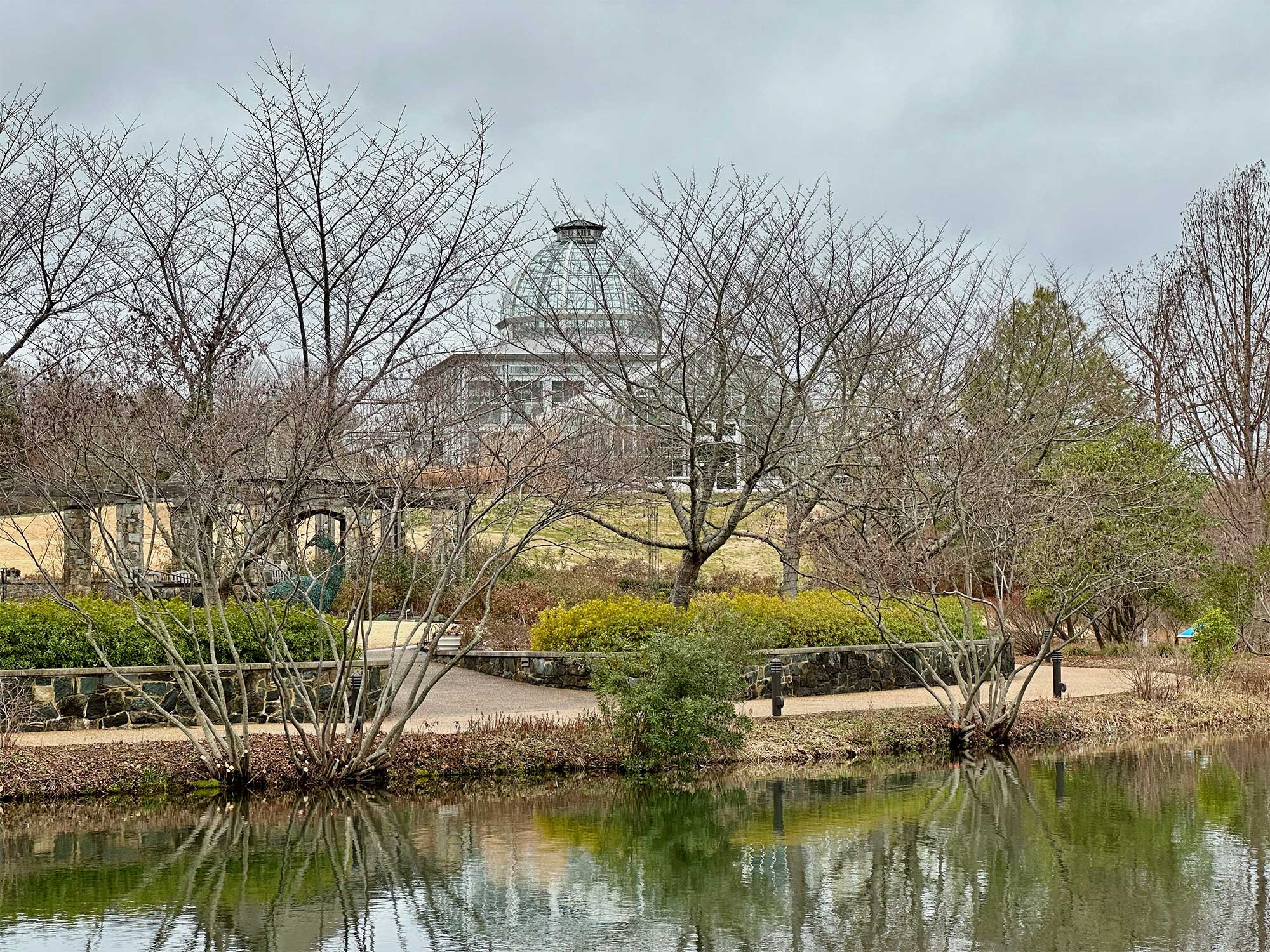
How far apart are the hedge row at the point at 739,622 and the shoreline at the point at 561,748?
82.3 inches

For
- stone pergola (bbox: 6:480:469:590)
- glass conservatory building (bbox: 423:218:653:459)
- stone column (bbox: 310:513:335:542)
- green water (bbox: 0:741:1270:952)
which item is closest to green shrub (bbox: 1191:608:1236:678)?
green water (bbox: 0:741:1270:952)

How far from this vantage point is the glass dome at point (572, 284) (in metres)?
16.1

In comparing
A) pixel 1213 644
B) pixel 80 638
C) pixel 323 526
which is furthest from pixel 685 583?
pixel 323 526

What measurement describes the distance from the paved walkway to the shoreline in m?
0.60

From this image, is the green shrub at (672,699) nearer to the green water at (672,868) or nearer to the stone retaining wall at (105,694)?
the green water at (672,868)

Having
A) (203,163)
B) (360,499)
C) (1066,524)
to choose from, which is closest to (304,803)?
(360,499)

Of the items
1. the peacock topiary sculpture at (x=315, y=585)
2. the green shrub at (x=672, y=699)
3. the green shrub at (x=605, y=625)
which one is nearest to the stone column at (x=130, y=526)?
the peacock topiary sculpture at (x=315, y=585)

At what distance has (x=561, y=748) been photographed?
1319 cm

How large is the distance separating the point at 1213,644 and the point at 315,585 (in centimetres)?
1246

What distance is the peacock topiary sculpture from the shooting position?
40.8 ft

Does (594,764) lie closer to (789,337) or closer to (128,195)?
(789,337)

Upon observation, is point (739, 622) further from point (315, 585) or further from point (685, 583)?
point (315, 585)

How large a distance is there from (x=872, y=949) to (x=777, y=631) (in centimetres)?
1077

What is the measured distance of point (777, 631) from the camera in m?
17.8
